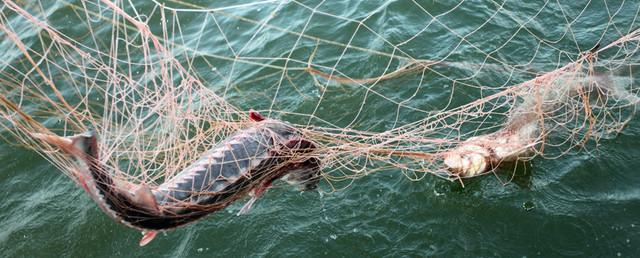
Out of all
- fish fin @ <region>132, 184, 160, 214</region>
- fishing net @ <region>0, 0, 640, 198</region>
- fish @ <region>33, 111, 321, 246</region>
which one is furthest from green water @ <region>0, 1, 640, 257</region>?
fish fin @ <region>132, 184, 160, 214</region>

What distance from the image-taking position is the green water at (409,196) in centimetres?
616

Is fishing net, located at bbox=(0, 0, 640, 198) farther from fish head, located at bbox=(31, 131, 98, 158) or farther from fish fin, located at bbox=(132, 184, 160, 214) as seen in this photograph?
Result: fish head, located at bbox=(31, 131, 98, 158)

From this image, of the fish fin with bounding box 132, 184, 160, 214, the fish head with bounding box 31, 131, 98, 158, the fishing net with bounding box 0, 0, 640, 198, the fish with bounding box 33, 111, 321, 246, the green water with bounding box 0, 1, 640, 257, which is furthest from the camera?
the fishing net with bounding box 0, 0, 640, 198

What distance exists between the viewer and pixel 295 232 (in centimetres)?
653

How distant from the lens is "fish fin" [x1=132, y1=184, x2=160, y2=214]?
3744 millimetres

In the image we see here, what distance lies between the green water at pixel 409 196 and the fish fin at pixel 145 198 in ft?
5.30

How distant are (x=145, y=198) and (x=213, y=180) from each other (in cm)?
93

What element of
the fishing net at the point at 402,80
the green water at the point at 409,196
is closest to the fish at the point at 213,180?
the fishing net at the point at 402,80

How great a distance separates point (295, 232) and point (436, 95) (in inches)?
108

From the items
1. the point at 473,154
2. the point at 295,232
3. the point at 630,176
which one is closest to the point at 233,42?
the point at 295,232

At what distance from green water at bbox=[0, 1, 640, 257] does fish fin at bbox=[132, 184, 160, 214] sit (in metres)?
1.62

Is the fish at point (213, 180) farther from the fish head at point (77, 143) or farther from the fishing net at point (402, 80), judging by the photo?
the fishing net at point (402, 80)

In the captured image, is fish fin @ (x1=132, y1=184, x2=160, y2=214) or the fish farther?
the fish

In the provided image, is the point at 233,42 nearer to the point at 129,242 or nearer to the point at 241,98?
the point at 241,98
